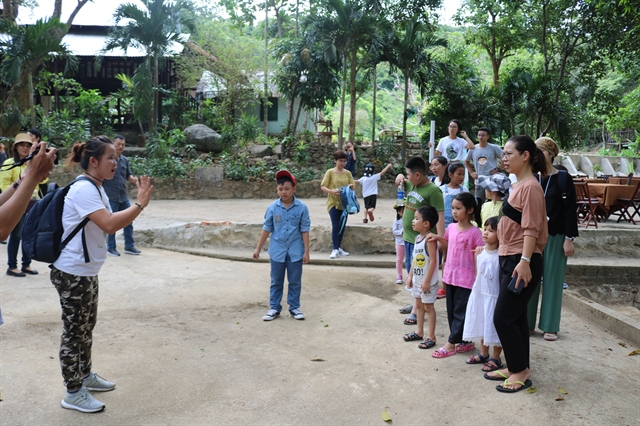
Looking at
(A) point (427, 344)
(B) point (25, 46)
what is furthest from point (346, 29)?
(A) point (427, 344)

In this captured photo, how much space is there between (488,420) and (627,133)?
98.0 ft

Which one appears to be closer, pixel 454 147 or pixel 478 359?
pixel 478 359

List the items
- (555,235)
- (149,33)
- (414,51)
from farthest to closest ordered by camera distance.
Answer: (149,33)
(414,51)
(555,235)

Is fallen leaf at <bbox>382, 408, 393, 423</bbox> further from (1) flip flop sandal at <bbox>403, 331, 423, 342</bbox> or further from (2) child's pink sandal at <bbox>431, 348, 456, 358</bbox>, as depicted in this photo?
(1) flip flop sandal at <bbox>403, 331, 423, 342</bbox>

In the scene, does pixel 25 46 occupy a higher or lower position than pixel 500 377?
higher

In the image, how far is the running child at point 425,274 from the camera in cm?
479

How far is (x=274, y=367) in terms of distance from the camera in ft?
14.3

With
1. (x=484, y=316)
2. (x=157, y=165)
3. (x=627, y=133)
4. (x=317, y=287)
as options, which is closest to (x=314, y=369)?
(x=484, y=316)

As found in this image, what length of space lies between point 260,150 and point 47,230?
51.7ft

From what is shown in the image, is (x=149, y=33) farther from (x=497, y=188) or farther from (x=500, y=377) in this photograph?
(x=500, y=377)

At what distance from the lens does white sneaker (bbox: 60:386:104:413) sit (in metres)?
3.50

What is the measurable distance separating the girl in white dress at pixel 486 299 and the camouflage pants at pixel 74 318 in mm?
2713

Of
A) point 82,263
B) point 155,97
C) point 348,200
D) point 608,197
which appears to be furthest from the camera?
point 155,97

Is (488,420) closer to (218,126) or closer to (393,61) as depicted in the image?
(393,61)
